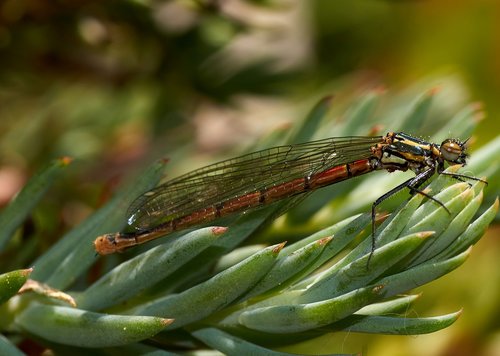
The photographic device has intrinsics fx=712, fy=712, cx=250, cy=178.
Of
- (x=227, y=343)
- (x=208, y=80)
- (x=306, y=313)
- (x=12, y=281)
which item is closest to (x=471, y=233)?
(x=306, y=313)

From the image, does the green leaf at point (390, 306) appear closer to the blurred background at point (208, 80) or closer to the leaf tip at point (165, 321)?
the leaf tip at point (165, 321)

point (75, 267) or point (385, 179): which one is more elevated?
point (385, 179)

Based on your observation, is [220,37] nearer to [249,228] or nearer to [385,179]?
[385,179]

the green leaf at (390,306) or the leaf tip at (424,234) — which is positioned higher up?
the leaf tip at (424,234)

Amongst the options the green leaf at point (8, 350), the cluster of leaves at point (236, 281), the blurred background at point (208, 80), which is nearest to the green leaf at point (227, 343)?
the cluster of leaves at point (236, 281)

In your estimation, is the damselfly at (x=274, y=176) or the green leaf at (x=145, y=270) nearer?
the green leaf at (x=145, y=270)

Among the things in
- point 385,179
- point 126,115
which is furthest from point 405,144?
point 126,115

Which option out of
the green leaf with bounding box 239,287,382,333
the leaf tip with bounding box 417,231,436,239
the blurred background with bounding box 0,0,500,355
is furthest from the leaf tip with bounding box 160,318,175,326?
the blurred background with bounding box 0,0,500,355

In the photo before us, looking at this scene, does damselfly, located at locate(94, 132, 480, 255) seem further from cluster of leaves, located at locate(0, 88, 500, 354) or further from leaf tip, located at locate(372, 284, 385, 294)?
leaf tip, located at locate(372, 284, 385, 294)
